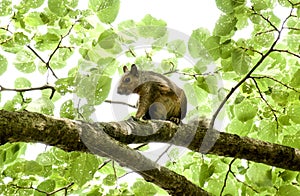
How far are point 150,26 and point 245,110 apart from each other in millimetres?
839

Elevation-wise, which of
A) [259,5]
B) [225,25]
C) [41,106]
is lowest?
[41,106]

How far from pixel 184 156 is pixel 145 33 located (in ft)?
3.24

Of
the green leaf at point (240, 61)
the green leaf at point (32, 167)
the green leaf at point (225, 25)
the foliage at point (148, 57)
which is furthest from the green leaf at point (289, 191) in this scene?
the green leaf at point (32, 167)

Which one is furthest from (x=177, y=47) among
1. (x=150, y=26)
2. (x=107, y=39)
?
(x=107, y=39)

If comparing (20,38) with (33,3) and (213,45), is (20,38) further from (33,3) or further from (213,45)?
(213,45)

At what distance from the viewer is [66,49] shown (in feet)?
9.24

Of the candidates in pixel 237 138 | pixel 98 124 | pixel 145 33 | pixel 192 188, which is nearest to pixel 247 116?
pixel 237 138

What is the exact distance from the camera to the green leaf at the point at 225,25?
237 cm

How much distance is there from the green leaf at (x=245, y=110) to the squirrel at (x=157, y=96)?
27.1 inches

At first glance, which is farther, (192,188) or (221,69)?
(221,69)

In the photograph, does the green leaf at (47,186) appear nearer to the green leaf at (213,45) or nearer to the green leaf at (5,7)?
the green leaf at (5,7)

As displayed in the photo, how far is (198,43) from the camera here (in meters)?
2.61

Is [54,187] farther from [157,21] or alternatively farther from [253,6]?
[253,6]

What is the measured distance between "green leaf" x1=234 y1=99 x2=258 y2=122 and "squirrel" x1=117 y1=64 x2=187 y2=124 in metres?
0.69
